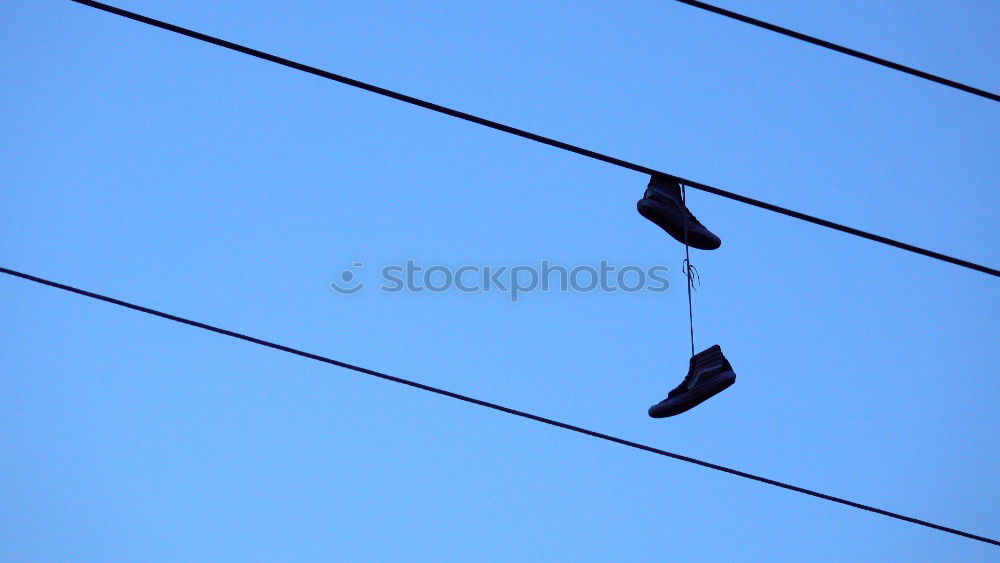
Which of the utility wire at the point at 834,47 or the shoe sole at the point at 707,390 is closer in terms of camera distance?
the utility wire at the point at 834,47

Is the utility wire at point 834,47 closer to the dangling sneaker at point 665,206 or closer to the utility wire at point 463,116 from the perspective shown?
the utility wire at point 463,116

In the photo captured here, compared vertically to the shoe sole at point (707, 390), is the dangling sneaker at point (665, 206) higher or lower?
higher

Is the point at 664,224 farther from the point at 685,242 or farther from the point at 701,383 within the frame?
the point at 701,383

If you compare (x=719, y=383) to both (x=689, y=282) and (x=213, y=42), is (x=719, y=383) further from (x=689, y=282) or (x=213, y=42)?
(x=213, y=42)

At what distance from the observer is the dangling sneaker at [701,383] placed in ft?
16.0

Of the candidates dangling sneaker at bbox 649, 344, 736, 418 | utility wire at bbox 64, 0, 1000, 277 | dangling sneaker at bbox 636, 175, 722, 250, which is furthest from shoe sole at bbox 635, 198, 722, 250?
utility wire at bbox 64, 0, 1000, 277

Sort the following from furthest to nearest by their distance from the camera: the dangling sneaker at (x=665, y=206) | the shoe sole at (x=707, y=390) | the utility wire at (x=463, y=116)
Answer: the shoe sole at (x=707, y=390)
the dangling sneaker at (x=665, y=206)
the utility wire at (x=463, y=116)

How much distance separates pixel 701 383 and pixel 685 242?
1.92 feet

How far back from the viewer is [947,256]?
3.59 m

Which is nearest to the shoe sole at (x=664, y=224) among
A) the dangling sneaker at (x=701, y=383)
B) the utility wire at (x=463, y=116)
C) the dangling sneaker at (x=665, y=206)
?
the dangling sneaker at (x=665, y=206)

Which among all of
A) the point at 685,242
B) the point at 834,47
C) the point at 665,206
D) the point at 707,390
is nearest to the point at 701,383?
the point at 707,390

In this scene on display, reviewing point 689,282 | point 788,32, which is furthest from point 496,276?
point 788,32

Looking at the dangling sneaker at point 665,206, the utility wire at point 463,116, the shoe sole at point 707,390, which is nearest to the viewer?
the utility wire at point 463,116

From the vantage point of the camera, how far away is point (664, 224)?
4711 mm
